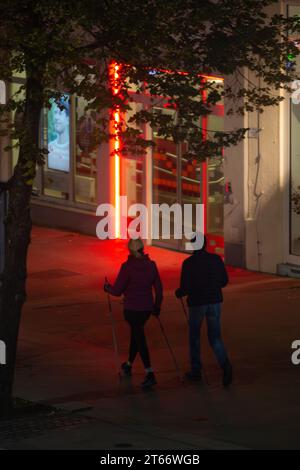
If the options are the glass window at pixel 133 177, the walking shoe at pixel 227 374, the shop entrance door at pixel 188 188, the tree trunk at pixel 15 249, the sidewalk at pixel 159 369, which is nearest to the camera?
the sidewalk at pixel 159 369

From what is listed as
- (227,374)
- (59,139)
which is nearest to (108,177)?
(59,139)

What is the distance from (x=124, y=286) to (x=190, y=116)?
2.09 metres

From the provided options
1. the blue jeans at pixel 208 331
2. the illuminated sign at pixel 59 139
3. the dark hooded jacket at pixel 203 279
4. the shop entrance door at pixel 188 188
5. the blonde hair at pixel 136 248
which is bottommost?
the blue jeans at pixel 208 331

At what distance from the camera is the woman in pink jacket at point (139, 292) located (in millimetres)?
13461

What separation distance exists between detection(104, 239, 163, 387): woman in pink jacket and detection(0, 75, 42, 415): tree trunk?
1.42 m

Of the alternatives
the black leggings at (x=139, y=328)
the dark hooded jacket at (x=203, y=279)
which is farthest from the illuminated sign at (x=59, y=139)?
the dark hooded jacket at (x=203, y=279)

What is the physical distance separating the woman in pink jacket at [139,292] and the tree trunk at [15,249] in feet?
4.65

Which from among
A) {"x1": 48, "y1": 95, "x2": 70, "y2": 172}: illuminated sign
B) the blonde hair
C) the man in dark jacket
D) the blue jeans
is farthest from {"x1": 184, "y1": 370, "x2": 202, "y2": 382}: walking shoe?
{"x1": 48, "y1": 95, "x2": 70, "y2": 172}: illuminated sign

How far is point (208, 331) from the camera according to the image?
1343cm

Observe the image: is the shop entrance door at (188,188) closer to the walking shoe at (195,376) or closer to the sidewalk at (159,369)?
the sidewalk at (159,369)

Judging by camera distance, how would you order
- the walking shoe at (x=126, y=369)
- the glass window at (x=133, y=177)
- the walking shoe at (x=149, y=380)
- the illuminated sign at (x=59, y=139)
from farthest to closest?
the illuminated sign at (x=59, y=139), the glass window at (x=133, y=177), the walking shoe at (x=126, y=369), the walking shoe at (x=149, y=380)

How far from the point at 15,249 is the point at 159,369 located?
2867 millimetres
